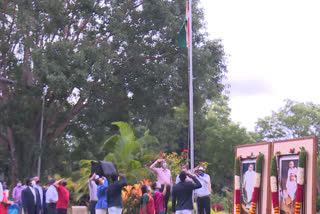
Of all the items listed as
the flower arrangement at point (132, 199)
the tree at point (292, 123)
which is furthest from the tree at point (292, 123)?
the flower arrangement at point (132, 199)

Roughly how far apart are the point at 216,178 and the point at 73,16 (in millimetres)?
24731

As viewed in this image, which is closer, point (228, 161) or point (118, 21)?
point (118, 21)

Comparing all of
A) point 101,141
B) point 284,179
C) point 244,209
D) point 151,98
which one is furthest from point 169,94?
point 284,179

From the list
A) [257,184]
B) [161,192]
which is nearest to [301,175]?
[257,184]

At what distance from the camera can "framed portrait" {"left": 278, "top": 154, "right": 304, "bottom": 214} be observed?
11797mm

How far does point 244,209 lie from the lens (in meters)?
Result: 14.3

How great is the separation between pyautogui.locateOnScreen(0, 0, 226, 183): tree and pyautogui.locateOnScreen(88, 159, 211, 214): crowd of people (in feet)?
34.0

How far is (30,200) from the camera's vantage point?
1672 centimetres

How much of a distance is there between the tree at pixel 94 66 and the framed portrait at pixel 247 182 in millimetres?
13325

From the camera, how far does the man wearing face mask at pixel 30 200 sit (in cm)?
1672

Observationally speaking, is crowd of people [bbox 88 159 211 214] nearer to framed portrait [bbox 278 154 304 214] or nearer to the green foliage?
framed portrait [bbox 278 154 304 214]

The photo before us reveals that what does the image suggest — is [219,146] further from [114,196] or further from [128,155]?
[114,196]

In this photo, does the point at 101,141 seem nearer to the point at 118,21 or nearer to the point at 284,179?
the point at 118,21

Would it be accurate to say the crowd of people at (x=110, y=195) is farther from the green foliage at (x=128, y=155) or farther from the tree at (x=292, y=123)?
the tree at (x=292, y=123)
